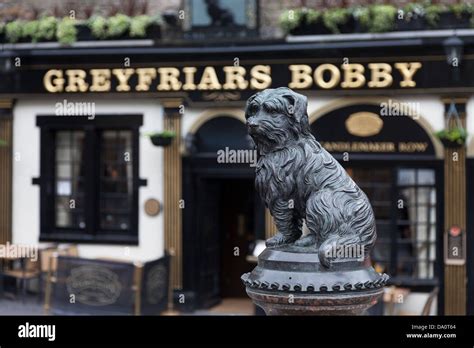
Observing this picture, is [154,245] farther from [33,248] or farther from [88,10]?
[88,10]

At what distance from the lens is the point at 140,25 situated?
12.8 meters

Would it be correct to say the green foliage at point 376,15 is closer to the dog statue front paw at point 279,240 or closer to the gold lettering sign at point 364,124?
the gold lettering sign at point 364,124

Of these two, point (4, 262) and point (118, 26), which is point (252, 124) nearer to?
point (118, 26)

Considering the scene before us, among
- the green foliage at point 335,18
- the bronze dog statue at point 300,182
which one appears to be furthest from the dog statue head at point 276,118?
the green foliage at point 335,18

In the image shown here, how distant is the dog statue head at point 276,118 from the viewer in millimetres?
4992

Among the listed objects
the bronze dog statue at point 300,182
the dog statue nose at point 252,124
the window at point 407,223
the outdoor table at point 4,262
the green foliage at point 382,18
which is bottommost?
the outdoor table at point 4,262

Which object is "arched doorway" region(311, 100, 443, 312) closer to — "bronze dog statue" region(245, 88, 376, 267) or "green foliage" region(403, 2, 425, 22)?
"green foliage" region(403, 2, 425, 22)

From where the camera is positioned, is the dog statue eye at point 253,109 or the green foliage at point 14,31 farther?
the green foliage at point 14,31

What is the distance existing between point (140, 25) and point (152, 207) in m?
2.84

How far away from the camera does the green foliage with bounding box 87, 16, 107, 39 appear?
1295 cm

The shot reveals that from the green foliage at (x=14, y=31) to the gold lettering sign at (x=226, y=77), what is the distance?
0.81 metres

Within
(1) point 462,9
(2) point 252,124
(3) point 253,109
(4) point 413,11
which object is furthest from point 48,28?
(2) point 252,124
